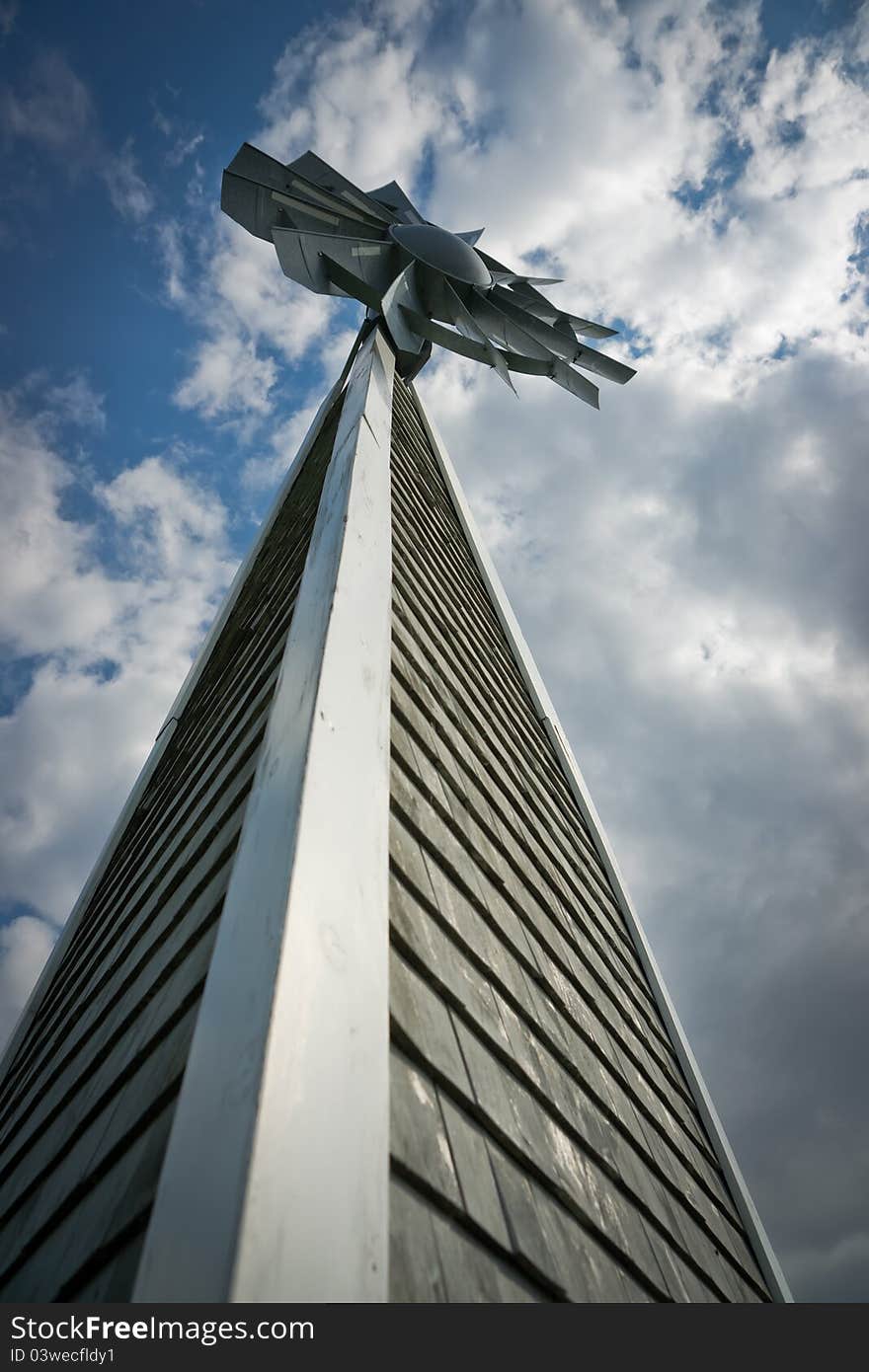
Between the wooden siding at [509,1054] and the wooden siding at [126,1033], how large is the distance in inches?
12.5

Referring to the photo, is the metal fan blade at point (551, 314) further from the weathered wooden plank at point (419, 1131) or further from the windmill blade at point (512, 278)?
the weathered wooden plank at point (419, 1131)

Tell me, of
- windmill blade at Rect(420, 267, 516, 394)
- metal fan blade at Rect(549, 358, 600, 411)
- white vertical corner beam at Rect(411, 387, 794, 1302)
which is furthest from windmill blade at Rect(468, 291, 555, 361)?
white vertical corner beam at Rect(411, 387, 794, 1302)

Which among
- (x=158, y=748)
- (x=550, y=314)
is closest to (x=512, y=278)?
(x=550, y=314)

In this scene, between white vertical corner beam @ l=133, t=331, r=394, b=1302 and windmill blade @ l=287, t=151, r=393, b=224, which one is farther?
windmill blade @ l=287, t=151, r=393, b=224

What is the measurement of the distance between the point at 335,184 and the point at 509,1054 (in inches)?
249

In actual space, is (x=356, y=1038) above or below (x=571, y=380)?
below

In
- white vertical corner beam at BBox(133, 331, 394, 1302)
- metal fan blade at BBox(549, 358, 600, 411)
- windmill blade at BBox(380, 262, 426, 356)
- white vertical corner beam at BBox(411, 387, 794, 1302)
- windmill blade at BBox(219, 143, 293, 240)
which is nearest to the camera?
white vertical corner beam at BBox(133, 331, 394, 1302)

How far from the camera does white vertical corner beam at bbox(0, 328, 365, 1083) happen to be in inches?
126

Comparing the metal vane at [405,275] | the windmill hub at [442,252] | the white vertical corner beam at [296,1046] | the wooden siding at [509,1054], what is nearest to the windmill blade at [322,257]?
the metal vane at [405,275]

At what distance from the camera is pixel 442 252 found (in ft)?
16.9

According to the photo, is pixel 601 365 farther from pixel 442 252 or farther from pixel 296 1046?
pixel 296 1046

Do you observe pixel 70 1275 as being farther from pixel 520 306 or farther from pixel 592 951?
pixel 520 306

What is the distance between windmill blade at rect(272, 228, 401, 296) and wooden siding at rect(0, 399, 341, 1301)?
198 centimetres

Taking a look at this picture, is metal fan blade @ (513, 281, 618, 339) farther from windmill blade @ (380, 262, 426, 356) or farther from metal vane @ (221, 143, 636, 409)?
windmill blade @ (380, 262, 426, 356)
